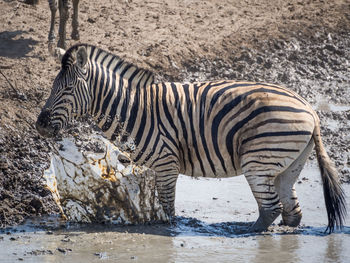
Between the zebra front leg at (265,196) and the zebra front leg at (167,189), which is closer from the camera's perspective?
the zebra front leg at (265,196)

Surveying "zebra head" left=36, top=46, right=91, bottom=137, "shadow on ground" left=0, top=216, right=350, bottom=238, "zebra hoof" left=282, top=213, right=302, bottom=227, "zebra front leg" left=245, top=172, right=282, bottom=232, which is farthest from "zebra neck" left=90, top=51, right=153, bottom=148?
"zebra hoof" left=282, top=213, right=302, bottom=227

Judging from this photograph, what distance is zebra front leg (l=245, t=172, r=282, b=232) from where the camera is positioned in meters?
6.92

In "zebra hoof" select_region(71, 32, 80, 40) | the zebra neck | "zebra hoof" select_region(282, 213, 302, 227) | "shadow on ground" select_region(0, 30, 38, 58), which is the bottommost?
"zebra hoof" select_region(282, 213, 302, 227)

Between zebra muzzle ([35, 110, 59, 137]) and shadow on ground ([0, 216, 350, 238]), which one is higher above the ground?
zebra muzzle ([35, 110, 59, 137])

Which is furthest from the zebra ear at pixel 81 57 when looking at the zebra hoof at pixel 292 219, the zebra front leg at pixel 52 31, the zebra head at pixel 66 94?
the zebra front leg at pixel 52 31

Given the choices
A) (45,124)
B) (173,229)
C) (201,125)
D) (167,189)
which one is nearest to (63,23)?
(45,124)

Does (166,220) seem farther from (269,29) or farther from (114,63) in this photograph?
(269,29)

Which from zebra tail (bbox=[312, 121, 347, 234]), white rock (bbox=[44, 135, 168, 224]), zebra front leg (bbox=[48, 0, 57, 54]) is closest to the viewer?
zebra tail (bbox=[312, 121, 347, 234])

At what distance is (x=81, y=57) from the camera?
712 centimetres

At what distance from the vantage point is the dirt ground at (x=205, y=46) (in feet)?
33.8

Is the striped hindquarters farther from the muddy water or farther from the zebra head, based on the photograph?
the zebra head

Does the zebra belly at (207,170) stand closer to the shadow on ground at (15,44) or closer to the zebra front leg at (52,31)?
the zebra front leg at (52,31)

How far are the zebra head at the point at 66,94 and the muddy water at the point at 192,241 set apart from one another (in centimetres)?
116

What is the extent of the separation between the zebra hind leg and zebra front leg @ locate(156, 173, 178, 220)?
3.84 feet
